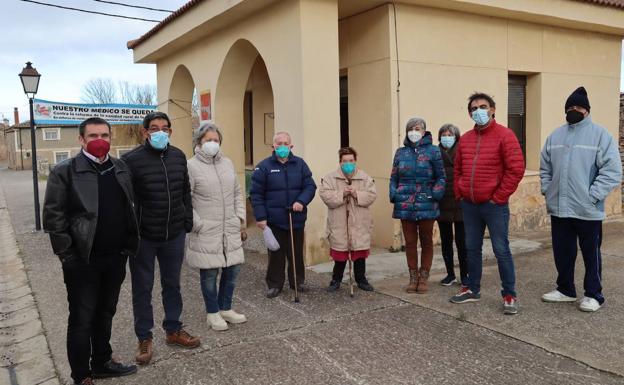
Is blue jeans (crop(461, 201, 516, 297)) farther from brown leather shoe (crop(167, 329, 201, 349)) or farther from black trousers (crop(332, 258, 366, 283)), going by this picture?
brown leather shoe (crop(167, 329, 201, 349))

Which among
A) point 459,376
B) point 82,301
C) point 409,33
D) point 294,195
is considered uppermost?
point 409,33

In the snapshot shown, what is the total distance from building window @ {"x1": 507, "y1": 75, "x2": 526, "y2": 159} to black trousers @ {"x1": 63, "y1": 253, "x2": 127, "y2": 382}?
26.1 feet

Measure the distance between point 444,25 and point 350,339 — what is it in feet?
18.8

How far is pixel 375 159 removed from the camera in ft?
25.8

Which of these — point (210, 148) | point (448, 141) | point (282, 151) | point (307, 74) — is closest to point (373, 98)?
point (307, 74)

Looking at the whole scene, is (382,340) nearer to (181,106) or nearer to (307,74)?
(307,74)

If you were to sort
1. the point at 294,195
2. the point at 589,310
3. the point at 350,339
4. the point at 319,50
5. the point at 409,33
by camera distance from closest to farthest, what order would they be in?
the point at 350,339 < the point at 589,310 < the point at 294,195 < the point at 319,50 < the point at 409,33

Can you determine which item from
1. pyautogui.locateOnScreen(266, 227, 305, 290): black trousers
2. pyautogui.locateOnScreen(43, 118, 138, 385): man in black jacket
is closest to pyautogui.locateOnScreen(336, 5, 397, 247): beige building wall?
pyautogui.locateOnScreen(266, 227, 305, 290): black trousers

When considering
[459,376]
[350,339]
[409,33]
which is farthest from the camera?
[409,33]

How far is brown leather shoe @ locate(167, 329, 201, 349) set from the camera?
4.15 meters

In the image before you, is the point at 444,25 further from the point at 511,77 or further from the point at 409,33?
the point at 511,77

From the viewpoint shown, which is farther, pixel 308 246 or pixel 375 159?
pixel 375 159

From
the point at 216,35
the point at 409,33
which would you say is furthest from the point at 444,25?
the point at 216,35

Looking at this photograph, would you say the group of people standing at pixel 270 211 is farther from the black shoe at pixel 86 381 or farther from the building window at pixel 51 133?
the building window at pixel 51 133
